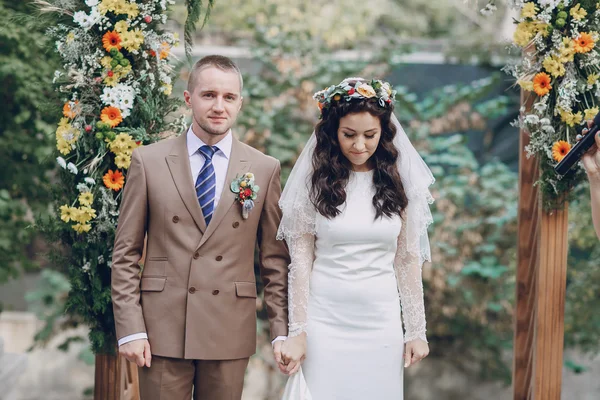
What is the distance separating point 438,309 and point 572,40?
11.4ft

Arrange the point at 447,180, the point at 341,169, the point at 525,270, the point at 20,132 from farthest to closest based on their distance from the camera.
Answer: the point at 447,180, the point at 20,132, the point at 525,270, the point at 341,169

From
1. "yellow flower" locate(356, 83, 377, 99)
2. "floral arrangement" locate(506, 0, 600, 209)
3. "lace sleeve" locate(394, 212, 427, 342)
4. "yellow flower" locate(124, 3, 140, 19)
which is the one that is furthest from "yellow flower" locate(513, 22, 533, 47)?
"yellow flower" locate(124, 3, 140, 19)

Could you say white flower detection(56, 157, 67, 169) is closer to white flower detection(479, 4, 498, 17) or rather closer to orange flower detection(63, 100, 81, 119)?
orange flower detection(63, 100, 81, 119)

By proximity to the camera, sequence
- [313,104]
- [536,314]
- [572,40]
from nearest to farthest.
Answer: [572,40], [536,314], [313,104]

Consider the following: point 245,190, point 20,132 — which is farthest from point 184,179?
point 20,132

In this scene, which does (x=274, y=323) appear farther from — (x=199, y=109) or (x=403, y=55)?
(x=403, y=55)

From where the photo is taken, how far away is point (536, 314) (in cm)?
365

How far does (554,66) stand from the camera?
3430 mm

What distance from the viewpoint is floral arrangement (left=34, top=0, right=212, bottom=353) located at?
336cm

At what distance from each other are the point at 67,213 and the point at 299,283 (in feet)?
3.92

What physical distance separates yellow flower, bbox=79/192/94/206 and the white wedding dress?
102 centimetres

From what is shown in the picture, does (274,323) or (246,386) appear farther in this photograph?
(246,386)

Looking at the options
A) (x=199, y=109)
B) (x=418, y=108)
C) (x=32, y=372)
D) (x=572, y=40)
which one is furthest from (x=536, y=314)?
(x=32, y=372)

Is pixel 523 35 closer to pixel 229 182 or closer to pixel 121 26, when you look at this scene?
pixel 229 182
